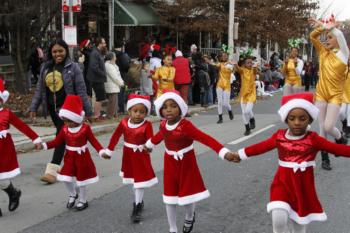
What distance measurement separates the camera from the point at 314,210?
14.2 feet

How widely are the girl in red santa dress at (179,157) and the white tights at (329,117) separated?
304 centimetres

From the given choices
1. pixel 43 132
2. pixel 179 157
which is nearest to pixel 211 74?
pixel 43 132

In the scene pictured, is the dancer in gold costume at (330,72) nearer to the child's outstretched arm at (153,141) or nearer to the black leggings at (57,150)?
the child's outstretched arm at (153,141)

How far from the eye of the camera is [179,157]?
508 centimetres

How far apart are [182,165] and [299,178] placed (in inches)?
46.6

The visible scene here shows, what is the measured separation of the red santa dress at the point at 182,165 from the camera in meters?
5.03

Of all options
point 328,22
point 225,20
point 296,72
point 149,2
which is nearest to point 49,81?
point 328,22

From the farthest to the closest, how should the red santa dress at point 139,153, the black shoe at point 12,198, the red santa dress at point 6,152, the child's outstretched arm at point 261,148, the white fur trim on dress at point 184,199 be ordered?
the black shoe at point 12,198 → the red santa dress at point 6,152 → the red santa dress at point 139,153 → the white fur trim on dress at point 184,199 → the child's outstretched arm at point 261,148

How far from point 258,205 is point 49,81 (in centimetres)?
325

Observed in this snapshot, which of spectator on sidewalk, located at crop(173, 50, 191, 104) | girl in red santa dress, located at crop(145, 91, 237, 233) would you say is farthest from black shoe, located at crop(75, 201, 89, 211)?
spectator on sidewalk, located at crop(173, 50, 191, 104)

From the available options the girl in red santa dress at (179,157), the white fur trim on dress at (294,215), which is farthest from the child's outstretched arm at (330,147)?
the girl in red santa dress at (179,157)

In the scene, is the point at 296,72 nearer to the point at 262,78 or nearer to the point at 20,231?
the point at 20,231

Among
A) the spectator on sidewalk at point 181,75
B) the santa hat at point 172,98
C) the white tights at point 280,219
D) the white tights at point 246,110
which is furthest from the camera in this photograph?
the spectator on sidewalk at point 181,75

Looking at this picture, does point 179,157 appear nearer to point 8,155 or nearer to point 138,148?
point 138,148
